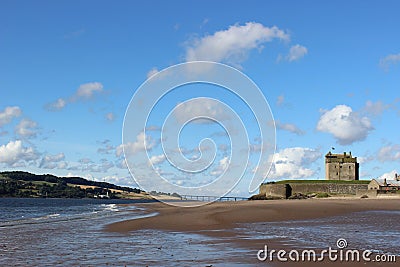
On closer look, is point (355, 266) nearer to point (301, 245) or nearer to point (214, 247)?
point (301, 245)

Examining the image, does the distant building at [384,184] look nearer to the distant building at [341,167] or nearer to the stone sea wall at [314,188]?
the stone sea wall at [314,188]

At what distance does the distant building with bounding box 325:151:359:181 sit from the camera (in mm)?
93125

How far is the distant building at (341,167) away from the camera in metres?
93.1

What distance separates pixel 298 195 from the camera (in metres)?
81.3

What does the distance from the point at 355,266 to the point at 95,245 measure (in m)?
8.94

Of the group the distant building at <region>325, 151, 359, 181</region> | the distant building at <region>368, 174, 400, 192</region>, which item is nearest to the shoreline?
the distant building at <region>368, 174, 400, 192</region>

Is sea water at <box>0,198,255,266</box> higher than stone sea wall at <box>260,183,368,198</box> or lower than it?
lower

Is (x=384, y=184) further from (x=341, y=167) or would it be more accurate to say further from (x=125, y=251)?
(x=125, y=251)

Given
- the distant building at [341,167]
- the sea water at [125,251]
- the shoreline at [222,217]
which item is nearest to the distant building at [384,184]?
the distant building at [341,167]

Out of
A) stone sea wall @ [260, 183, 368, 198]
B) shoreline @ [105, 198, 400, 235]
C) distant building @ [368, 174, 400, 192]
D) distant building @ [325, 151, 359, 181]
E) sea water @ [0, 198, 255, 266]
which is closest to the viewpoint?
sea water @ [0, 198, 255, 266]

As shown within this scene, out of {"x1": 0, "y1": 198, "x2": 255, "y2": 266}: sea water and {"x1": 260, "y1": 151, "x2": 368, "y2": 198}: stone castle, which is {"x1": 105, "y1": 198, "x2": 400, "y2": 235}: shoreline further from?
{"x1": 260, "y1": 151, "x2": 368, "y2": 198}: stone castle

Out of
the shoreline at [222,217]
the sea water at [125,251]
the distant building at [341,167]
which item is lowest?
the sea water at [125,251]

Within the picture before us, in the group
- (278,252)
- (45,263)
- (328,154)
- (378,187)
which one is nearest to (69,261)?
(45,263)

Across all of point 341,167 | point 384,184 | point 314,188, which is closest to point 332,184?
point 314,188
